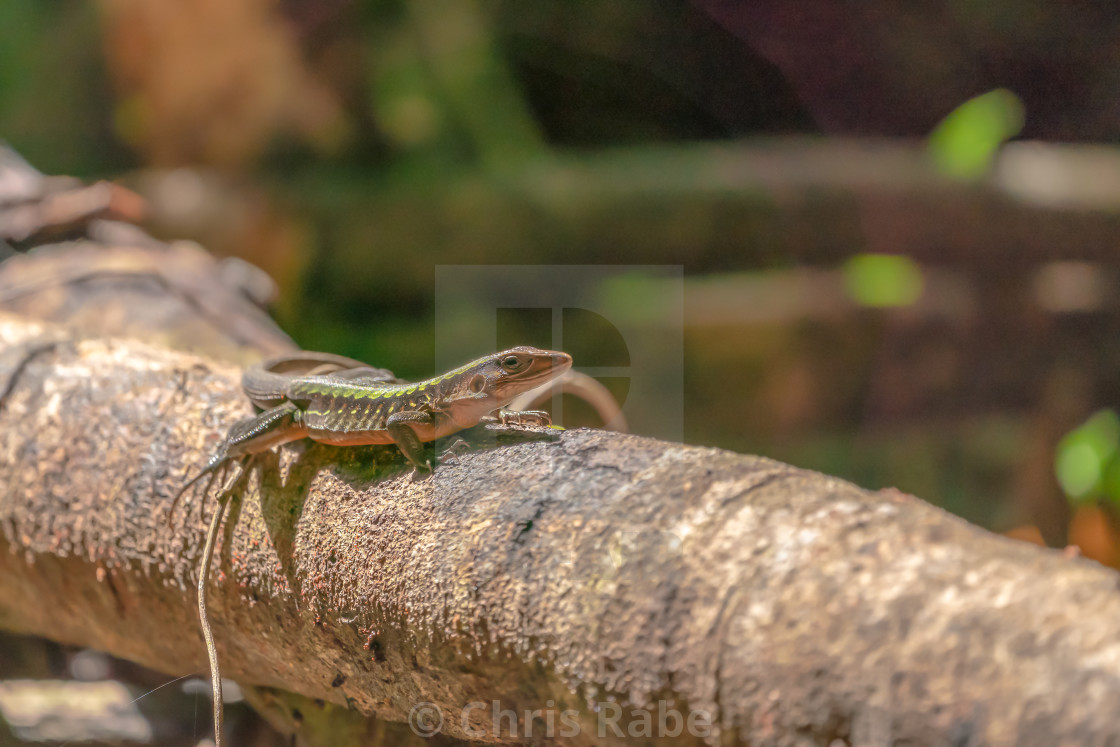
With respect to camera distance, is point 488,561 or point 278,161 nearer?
point 488,561

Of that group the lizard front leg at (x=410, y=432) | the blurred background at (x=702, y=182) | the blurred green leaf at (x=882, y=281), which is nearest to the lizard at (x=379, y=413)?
the lizard front leg at (x=410, y=432)

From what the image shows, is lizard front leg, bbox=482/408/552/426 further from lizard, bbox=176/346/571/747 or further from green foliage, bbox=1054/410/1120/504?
green foliage, bbox=1054/410/1120/504

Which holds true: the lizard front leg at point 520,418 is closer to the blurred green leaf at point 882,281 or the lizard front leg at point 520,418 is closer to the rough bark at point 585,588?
the rough bark at point 585,588

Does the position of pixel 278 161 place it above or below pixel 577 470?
above

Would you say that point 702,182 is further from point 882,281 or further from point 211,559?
point 211,559

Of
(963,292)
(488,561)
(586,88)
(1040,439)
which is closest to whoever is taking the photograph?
(488,561)

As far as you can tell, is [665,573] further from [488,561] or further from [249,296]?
[249,296]

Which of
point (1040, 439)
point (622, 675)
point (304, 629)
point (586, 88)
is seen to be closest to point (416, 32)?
point (586, 88)
